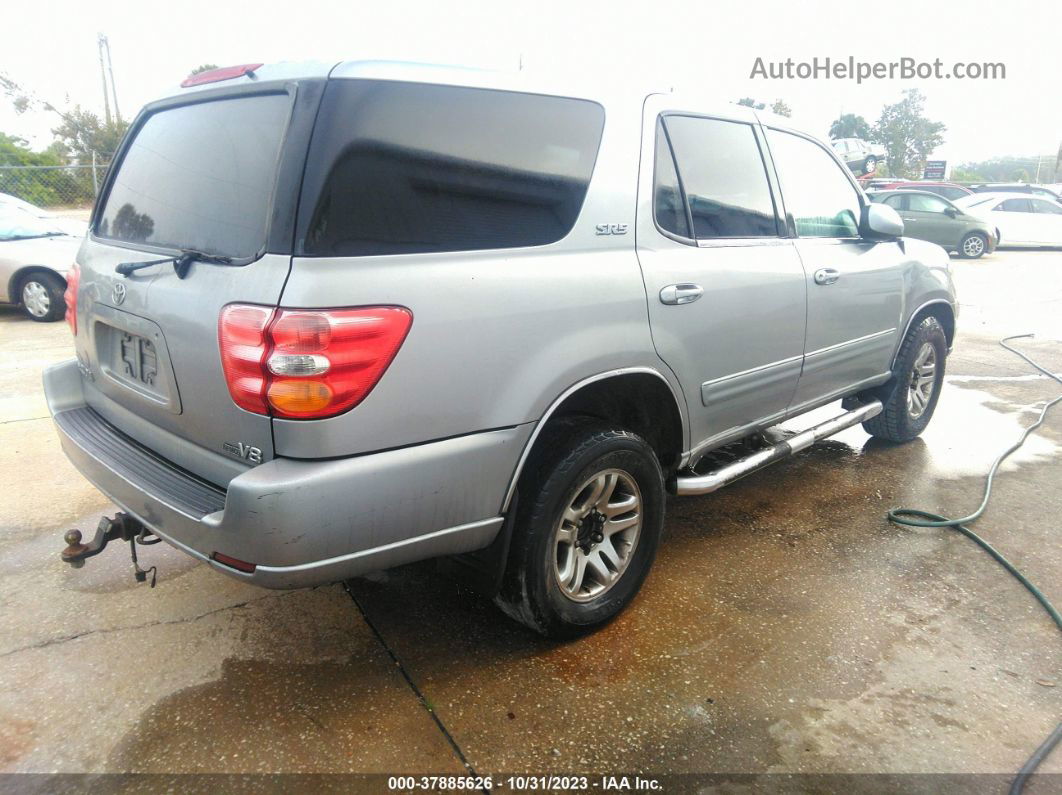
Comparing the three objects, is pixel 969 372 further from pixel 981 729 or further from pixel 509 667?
pixel 509 667

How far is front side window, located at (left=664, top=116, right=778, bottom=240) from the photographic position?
9.58ft

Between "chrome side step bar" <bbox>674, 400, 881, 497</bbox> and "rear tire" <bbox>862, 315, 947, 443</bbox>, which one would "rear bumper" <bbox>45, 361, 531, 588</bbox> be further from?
"rear tire" <bbox>862, 315, 947, 443</bbox>

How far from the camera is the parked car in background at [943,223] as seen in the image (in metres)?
16.2

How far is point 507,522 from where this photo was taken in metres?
2.35

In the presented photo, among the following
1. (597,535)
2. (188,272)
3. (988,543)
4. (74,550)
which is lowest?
(988,543)

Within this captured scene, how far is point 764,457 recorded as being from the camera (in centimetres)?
334

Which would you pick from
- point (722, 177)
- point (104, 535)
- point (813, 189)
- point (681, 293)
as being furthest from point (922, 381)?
point (104, 535)

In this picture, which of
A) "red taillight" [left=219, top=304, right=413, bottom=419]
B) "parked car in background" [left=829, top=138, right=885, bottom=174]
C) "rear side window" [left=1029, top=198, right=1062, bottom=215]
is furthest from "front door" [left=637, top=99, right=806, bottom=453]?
"rear side window" [left=1029, top=198, right=1062, bottom=215]

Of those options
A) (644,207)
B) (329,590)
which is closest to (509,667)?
(329,590)

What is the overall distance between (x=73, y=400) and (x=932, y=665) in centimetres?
323

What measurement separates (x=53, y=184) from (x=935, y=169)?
38.2m

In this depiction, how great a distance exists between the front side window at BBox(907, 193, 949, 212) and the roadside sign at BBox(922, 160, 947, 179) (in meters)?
25.5

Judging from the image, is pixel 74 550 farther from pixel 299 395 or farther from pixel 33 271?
pixel 33 271

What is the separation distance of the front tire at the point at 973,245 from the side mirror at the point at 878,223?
1467cm
